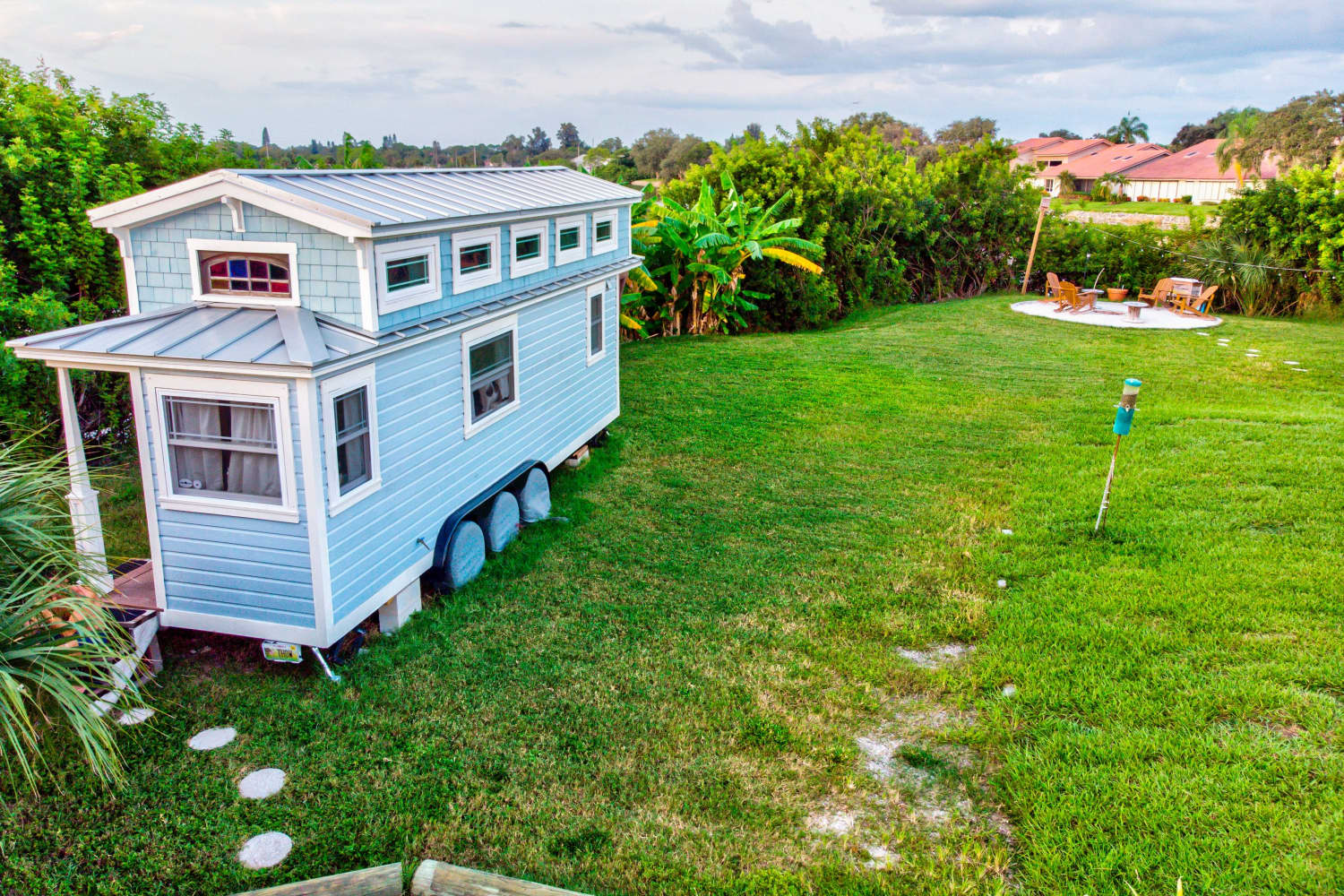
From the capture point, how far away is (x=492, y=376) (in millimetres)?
8344

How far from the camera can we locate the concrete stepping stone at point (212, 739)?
5500 millimetres

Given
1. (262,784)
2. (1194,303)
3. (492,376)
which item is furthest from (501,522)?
(1194,303)

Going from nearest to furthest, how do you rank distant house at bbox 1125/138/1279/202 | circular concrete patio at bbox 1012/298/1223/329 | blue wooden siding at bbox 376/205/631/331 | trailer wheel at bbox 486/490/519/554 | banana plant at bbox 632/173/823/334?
blue wooden siding at bbox 376/205/631/331, trailer wheel at bbox 486/490/519/554, banana plant at bbox 632/173/823/334, circular concrete patio at bbox 1012/298/1223/329, distant house at bbox 1125/138/1279/202

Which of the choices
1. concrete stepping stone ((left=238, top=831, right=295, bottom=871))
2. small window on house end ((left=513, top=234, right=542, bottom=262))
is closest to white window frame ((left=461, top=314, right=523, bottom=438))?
small window on house end ((left=513, top=234, right=542, bottom=262))

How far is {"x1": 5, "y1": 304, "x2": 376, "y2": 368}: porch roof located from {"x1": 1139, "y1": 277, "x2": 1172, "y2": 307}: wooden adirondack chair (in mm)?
20595

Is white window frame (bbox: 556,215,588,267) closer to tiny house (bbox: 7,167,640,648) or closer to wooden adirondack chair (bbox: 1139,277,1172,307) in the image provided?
tiny house (bbox: 7,167,640,648)

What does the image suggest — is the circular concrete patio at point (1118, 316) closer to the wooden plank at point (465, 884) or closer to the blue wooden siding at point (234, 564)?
the blue wooden siding at point (234, 564)

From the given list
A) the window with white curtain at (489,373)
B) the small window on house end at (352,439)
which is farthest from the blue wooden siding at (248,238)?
the window with white curtain at (489,373)

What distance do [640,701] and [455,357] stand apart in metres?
3.35

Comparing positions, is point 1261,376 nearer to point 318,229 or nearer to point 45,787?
point 318,229

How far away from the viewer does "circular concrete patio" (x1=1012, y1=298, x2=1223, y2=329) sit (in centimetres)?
1922

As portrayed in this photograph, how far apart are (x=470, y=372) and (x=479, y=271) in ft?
2.99

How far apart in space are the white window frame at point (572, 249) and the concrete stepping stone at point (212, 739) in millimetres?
5715

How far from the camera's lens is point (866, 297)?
23.6m
